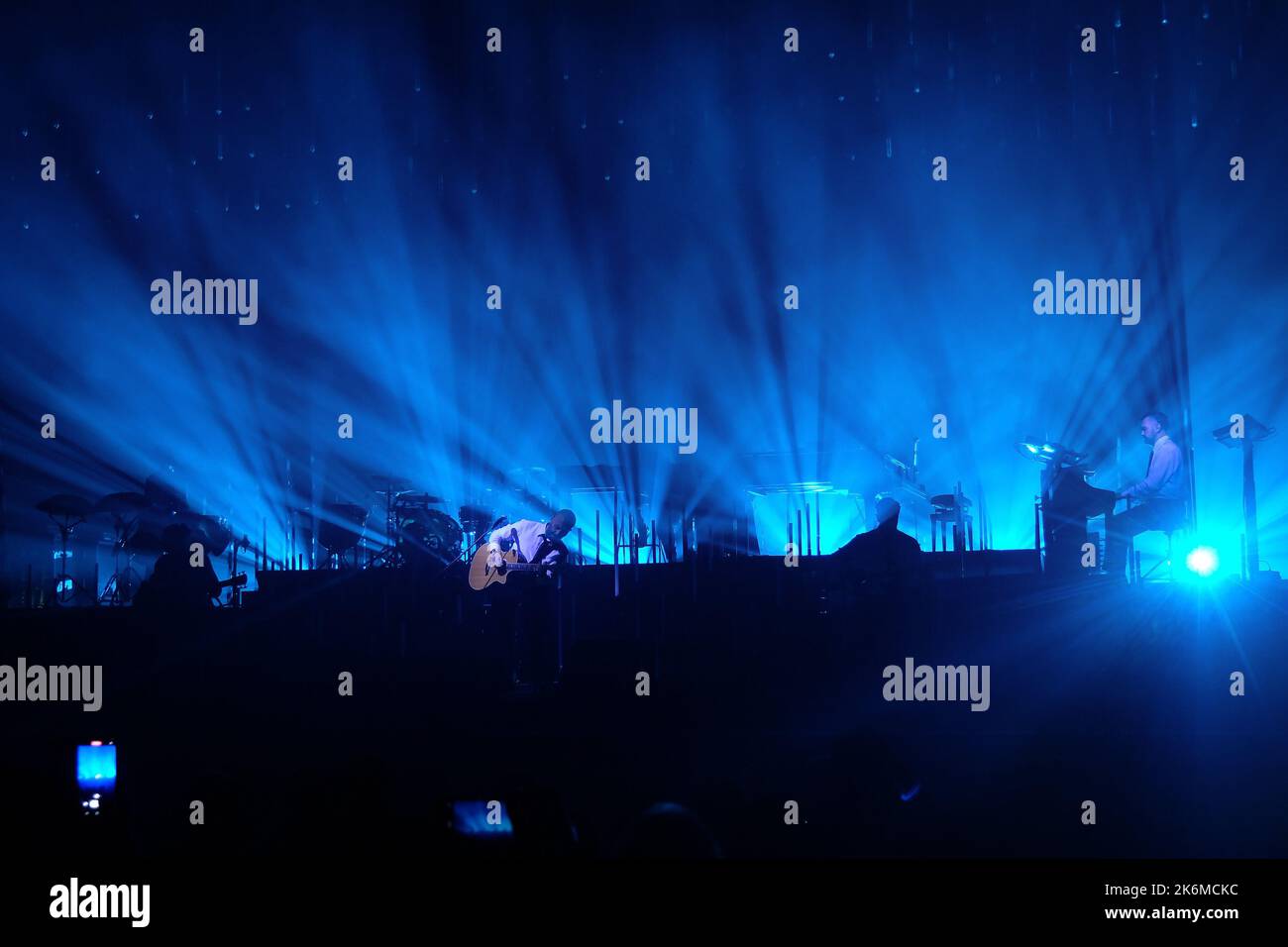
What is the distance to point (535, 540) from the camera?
263 inches

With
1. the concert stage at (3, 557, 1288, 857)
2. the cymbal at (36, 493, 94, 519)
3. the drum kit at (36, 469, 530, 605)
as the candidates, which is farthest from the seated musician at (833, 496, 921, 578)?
the cymbal at (36, 493, 94, 519)

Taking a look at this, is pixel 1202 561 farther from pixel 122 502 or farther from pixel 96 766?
pixel 122 502

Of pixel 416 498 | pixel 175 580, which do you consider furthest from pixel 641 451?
pixel 175 580

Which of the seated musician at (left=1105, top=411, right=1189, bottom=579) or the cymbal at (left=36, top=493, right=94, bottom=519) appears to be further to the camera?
the cymbal at (left=36, top=493, right=94, bottom=519)

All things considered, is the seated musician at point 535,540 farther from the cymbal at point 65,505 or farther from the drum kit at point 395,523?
the cymbal at point 65,505

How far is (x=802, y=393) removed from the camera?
7.93 meters

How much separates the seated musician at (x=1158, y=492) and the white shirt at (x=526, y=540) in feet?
11.5

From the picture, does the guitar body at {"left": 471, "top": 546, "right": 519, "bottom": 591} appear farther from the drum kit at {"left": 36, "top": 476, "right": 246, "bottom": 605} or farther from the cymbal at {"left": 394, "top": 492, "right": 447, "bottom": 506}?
the drum kit at {"left": 36, "top": 476, "right": 246, "bottom": 605}

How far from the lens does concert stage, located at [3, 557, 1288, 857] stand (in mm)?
3617

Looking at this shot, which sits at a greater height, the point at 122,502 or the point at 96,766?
the point at 122,502

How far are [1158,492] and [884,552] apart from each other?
1.82m

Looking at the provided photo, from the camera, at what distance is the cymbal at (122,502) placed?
700 centimetres

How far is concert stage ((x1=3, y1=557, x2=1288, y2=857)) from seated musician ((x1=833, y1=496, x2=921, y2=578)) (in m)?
0.15

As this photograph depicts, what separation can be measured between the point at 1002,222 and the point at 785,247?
62.9 inches
